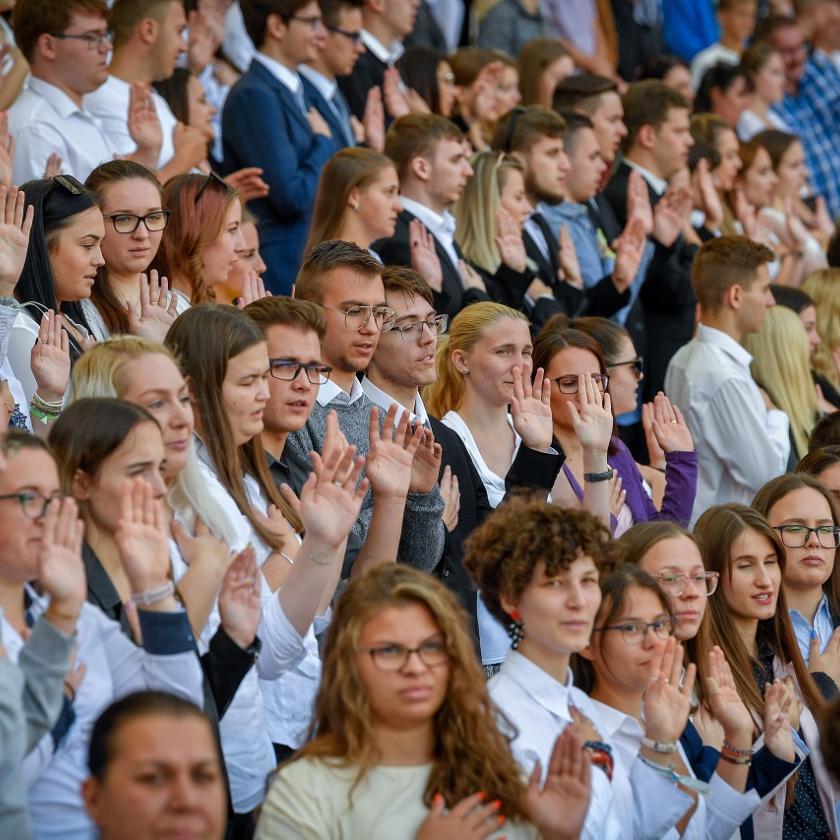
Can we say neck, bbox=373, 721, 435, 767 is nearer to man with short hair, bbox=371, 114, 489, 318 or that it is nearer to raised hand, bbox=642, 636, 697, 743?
raised hand, bbox=642, 636, 697, 743

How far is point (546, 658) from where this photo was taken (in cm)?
383

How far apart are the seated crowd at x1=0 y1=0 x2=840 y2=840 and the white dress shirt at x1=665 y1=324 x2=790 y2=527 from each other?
16 mm

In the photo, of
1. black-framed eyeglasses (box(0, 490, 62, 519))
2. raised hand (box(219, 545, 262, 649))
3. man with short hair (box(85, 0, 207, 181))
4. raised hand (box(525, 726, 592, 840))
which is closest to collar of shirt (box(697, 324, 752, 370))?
man with short hair (box(85, 0, 207, 181))

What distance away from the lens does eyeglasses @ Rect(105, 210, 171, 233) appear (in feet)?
16.5

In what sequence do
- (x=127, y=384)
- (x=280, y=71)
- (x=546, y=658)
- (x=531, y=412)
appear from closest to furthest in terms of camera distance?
(x=546, y=658), (x=127, y=384), (x=531, y=412), (x=280, y=71)

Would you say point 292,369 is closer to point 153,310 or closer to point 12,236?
point 153,310

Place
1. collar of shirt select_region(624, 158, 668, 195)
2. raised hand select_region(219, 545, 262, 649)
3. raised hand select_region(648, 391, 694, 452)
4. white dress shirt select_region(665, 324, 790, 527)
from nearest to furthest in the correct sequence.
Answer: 1. raised hand select_region(219, 545, 262, 649)
2. raised hand select_region(648, 391, 694, 452)
3. white dress shirt select_region(665, 324, 790, 527)
4. collar of shirt select_region(624, 158, 668, 195)

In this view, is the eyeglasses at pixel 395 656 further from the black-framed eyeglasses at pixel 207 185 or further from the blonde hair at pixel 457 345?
the black-framed eyeglasses at pixel 207 185

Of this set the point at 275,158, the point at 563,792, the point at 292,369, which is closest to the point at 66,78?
the point at 275,158

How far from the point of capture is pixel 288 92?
7.34 metres

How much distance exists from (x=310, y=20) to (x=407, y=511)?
11.8 feet

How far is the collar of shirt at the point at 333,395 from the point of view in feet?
16.3

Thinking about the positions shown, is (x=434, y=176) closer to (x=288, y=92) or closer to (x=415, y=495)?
(x=288, y=92)

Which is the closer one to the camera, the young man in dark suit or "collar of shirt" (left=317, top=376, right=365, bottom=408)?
"collar of shirt" (left=317, top=376, right=365, bottom=408)
